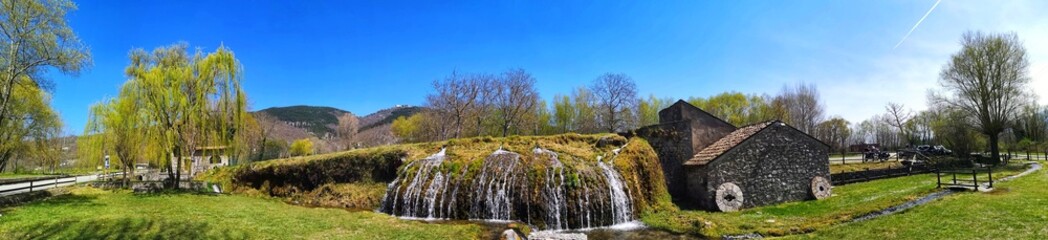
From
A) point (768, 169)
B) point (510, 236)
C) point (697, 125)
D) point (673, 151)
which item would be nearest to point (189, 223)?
point (510, 236)

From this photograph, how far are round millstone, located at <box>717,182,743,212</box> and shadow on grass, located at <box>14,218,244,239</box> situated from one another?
16962 mm

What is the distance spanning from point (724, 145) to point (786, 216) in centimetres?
433

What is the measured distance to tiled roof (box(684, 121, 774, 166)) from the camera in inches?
767

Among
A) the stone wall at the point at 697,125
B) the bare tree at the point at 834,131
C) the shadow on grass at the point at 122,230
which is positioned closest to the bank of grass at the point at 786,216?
the stone wall at the point at 697,125

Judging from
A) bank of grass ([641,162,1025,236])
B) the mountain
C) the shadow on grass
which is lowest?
bank of grass ([641,162,1025,236])

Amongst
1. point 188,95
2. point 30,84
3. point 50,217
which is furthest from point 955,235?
point 30,84

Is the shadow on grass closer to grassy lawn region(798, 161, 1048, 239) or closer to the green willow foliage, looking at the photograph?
the green willow foliage

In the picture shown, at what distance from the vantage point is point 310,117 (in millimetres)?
156250

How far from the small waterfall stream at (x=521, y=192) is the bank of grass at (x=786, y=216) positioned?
1998mm

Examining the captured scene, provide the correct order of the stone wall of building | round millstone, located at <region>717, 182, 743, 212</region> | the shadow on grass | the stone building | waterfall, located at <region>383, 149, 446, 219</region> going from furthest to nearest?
the stone wall of building
the stone building
round millstone, located at <region>717, 182, 743, 212</region>
waterfall, located at <region>383, 149, 446, 219</region>
the shadow on grass

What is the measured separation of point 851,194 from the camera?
66.8ft

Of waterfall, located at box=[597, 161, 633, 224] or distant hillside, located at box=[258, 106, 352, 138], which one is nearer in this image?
waterfall, located at box=[597, 161, 633, 224]

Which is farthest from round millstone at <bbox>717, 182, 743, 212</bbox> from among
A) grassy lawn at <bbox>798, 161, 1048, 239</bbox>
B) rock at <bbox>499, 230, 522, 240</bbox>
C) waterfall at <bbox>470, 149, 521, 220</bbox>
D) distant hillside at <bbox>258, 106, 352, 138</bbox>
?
distant hillside at <bbox>258, 106, 352, 138</bbox>

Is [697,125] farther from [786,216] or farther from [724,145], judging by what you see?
[786,216]
